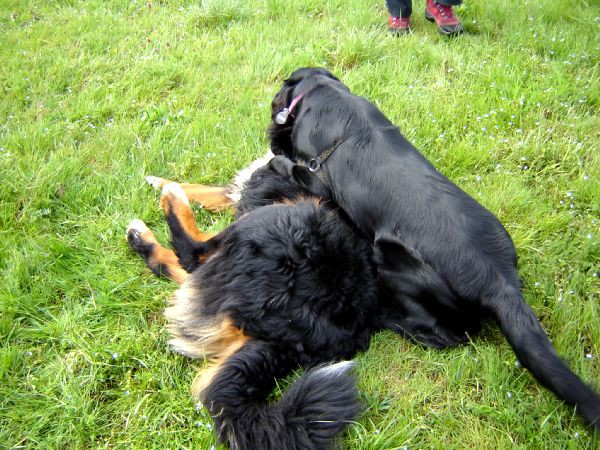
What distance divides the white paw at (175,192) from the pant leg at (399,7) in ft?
10.2

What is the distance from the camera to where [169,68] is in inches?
181

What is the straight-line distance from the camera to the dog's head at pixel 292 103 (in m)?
3.30

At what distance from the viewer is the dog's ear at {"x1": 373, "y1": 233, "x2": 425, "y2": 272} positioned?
2.45 m

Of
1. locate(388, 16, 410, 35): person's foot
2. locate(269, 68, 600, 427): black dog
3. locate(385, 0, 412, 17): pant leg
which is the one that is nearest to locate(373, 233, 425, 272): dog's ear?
locate(269, 68, 600, 427): black dog

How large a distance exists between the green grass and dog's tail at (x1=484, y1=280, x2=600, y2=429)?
215mm

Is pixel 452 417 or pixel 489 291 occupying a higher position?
pixel 489 291

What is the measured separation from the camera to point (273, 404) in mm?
2109

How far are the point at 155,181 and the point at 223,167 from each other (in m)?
0.52

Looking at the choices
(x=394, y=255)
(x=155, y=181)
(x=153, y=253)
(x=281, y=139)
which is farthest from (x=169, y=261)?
(x=394, y=255)

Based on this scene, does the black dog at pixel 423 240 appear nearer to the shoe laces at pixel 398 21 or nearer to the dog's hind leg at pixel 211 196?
→ the dog's hind leg at pixel 211 196

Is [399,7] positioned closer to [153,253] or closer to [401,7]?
[401,7]

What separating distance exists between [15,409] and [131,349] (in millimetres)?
563

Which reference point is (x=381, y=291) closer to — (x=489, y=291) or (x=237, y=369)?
(x=489, y=291)

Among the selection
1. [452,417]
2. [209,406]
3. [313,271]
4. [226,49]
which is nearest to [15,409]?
[209,406]
